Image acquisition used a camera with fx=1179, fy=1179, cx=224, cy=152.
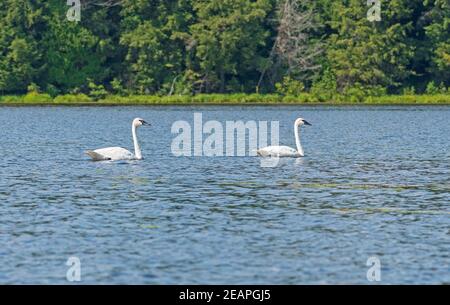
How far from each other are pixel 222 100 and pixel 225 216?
77.0 metres

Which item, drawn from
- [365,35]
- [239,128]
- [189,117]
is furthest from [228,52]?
[239,128]

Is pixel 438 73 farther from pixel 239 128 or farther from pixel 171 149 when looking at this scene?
pixel 171 149

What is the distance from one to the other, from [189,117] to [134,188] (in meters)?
46.1

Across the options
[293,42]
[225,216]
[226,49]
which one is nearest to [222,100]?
[226,49]

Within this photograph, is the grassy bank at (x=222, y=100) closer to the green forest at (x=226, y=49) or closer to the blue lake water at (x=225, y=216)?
the green forest at (x=226, y=49)

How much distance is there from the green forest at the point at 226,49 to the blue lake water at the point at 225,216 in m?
53.0

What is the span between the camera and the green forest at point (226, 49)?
10181 cm

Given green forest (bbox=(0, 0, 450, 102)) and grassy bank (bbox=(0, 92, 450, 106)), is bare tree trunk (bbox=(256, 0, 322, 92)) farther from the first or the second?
grassy bank (bbox=(0, 92, 450, 106))

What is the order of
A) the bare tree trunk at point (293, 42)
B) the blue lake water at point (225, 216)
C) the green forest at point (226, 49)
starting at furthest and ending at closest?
the bare tree trunk at point (293, 42) → the green forest at point (226, 49) → the blue lake water at point (225, 216)

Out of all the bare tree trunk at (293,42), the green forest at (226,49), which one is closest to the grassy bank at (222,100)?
the green forest at (226,49)

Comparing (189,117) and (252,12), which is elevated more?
(252,12)

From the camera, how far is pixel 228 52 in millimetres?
101875

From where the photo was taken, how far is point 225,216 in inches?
1017

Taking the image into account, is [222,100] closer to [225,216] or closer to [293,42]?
[293,42]
